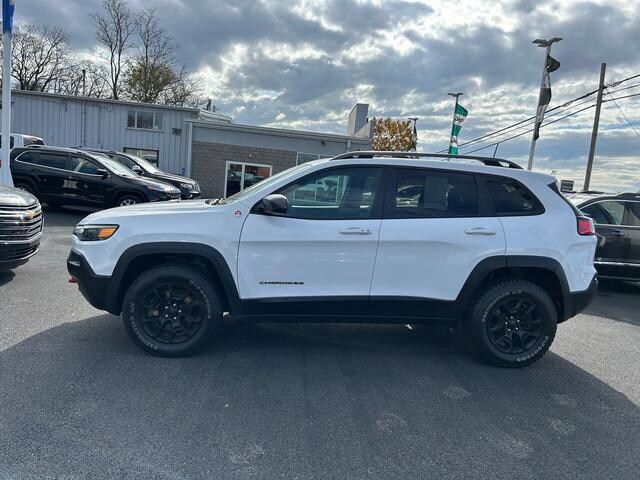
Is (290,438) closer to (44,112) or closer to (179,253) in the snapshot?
(179,253)

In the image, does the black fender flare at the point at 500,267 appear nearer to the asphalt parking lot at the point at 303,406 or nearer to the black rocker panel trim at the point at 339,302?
the black rocker panel trim at the point at 339,302

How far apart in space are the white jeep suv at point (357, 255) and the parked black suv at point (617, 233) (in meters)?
4.08

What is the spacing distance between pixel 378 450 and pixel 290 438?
55 centimetres

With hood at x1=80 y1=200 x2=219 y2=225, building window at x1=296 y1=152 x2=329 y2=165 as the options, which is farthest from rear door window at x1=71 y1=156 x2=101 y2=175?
building window at x1=296 y1=152 x2=329 y2=165

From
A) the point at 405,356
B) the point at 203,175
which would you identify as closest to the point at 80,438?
the point at 405,356

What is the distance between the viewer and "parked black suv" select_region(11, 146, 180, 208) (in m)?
12.2

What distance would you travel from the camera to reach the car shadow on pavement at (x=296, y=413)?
8.82 ft

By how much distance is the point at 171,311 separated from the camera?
160 inches

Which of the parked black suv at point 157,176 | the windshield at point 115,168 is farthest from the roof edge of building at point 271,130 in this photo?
the windshield at point 115,168

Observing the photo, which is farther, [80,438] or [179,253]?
[179,253]

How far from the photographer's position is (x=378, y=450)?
2861 mm

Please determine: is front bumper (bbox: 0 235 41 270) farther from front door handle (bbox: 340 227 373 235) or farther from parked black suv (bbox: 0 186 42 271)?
front door handle (bbox: 340 227 373 235)

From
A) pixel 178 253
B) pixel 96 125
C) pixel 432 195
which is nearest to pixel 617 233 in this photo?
pixel 432 195

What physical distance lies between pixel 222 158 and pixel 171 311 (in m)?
18.5
